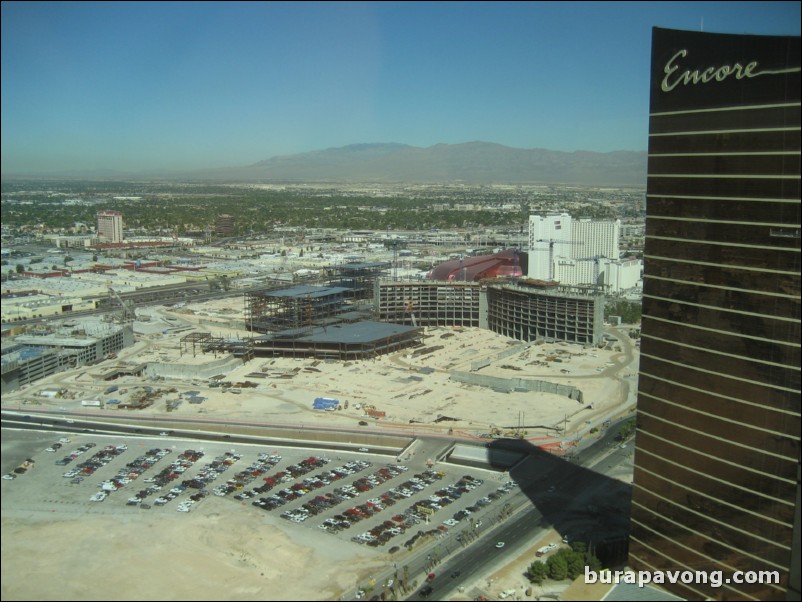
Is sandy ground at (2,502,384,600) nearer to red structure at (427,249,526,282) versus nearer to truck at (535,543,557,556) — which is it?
truck at (535,543,557,556)

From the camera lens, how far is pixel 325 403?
25.8m

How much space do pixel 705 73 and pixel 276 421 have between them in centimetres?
1651

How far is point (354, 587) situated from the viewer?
1394 cm

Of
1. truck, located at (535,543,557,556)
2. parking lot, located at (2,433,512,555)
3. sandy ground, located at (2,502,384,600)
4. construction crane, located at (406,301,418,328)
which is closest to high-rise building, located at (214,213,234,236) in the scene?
construction crane, located at (406,301,418,328)

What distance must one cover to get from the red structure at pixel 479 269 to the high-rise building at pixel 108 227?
31432 millimetres

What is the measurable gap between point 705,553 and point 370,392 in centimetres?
1678

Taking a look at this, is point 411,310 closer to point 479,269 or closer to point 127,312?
point 479,269

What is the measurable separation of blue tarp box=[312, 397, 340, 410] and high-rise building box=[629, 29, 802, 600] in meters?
14.0

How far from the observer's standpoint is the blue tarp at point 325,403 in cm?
2556

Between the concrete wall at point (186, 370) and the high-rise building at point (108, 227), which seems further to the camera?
the high-rise building at point (108, 227)

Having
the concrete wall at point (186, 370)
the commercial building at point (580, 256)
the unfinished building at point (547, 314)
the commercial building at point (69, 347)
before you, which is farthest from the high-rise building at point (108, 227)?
the unfinished building at point (547, 314)

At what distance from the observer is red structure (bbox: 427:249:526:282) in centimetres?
4425

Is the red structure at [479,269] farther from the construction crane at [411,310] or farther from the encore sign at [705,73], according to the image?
the encore sign at [705,73]

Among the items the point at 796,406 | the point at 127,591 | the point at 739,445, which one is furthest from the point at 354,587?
the point at 796,406
